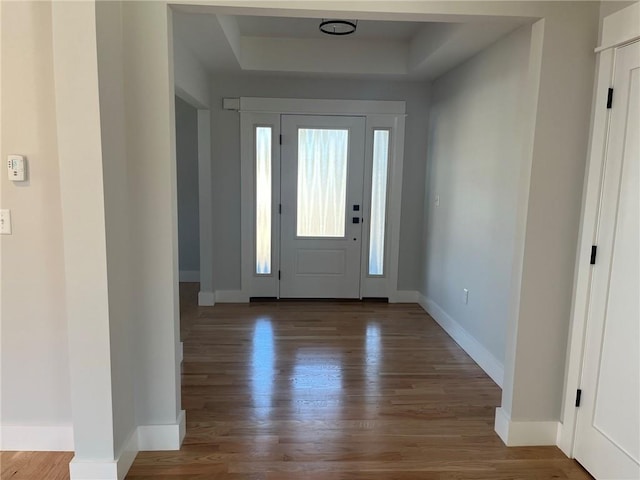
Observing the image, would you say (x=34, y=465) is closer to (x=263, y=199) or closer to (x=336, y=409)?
(x=336, y=409)

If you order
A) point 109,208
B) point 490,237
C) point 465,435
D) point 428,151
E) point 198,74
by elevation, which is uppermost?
point 198,74

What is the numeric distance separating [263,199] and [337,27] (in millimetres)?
1992

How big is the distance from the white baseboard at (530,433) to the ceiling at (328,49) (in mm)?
2687

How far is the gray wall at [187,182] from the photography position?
593 cm

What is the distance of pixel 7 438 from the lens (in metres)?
2.29

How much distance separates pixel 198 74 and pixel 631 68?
3391 millimetres

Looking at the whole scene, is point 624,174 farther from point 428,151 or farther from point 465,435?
point 428,151

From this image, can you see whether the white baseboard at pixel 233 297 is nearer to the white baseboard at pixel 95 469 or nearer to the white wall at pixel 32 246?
the white wall at pixel 32 246

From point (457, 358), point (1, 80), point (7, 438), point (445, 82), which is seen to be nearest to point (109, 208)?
point (1, 80)

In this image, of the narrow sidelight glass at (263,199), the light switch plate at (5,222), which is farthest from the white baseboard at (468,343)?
the light switch plate at (5,222)

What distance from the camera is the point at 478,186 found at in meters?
3.58

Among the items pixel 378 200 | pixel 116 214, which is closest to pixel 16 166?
pixel 116 214

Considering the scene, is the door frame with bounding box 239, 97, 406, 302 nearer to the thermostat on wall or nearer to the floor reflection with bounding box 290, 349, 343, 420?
the floor reflection with bounding box 290, 349, 343, 420

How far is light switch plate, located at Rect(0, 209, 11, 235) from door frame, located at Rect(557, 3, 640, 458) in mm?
2822
